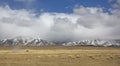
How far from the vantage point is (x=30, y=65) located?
33906mm

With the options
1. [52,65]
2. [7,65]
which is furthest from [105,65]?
[7,65]

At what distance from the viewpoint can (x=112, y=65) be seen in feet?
115

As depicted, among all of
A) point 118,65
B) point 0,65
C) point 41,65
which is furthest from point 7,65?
point 118,65

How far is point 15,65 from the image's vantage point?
1372 inches

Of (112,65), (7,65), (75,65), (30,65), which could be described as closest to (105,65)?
(112,65)

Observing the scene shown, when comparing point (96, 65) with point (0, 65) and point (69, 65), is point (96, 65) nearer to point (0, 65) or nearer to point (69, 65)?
point (69, 65)

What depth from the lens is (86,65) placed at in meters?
34.8

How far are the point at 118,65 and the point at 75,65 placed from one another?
16.0ft

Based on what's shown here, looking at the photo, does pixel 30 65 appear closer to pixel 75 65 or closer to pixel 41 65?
pixel 41 65

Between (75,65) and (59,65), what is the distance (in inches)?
72.9

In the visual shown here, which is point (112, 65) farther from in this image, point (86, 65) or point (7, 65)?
point (7, 65)

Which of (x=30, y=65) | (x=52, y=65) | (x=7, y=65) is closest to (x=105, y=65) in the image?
(x=52, y=65)

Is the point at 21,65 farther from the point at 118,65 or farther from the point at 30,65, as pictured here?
the point at 118,65

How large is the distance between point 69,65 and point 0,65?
7892 mm
